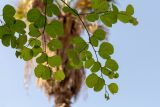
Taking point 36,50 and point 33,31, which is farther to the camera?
point 36,50

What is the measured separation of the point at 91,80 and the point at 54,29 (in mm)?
238

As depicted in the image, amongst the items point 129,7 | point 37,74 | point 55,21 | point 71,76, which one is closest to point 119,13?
point 129,7

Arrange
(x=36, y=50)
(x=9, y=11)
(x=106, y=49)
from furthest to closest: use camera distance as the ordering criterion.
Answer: (x=36, y=50), (x=106, y=49), (x=9, y=11)

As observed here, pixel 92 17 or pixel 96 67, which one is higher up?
pixel 92 17

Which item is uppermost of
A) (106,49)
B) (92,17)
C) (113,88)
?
(92,17)

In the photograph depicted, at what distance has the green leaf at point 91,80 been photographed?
1670mm

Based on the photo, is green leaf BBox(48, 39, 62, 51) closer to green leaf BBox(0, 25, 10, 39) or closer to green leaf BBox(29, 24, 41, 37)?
green leaf BBox(29, 24, 41, 37)

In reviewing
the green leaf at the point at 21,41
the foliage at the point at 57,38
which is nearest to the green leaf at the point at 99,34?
→ the foliage at the point at 57,38

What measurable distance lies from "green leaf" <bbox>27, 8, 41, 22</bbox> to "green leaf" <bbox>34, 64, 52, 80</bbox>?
0.22m

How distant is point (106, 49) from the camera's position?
5.41 feet

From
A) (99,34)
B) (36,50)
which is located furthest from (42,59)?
(99,34)

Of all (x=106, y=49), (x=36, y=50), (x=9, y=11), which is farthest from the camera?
(x=36, y=50)

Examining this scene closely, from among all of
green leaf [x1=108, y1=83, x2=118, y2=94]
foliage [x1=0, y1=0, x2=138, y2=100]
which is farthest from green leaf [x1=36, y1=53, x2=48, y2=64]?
green leaf [x1=108, y1=83, x2=118, y2=94]

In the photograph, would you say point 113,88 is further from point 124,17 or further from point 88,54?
point 124,17
